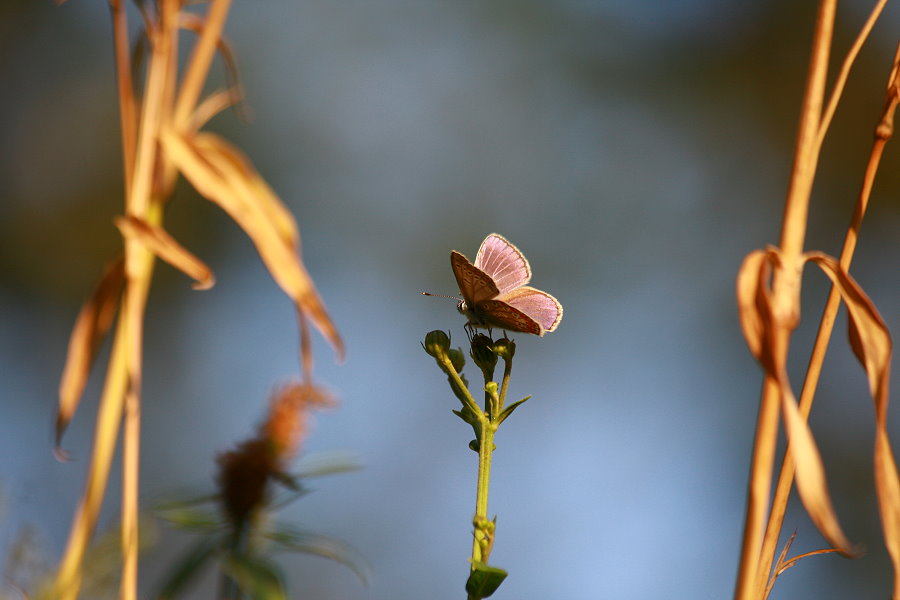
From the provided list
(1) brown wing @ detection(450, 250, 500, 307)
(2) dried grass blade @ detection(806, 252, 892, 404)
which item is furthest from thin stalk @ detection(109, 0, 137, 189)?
(1) brown wing @ detection(450, 250, 500, 307)

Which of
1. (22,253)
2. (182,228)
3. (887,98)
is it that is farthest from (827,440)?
(887,98)

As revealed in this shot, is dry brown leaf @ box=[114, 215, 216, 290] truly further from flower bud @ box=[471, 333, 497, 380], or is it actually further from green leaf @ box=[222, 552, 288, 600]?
flower bud @ box=[471, 333, 497, 380]

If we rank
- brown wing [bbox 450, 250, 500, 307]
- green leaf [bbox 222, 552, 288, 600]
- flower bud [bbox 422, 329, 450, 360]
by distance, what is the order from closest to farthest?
green leaf [bbox 222, 552, 288, 600]
flower bud [bbox 422, 329, 450, 360]
brown wing [bbox 450, 250, 500, 307]

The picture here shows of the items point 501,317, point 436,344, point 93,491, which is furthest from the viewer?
point 501,317

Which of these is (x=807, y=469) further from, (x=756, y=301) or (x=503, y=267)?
(x=503, y=267)

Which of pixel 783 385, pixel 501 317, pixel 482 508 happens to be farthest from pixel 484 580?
pixel 501 317

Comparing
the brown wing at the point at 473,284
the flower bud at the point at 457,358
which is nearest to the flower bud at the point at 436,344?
the flower bud at the point at 457,358

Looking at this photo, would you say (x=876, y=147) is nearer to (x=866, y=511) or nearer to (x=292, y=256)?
(x=292, y=256)
